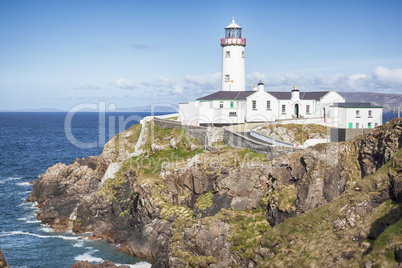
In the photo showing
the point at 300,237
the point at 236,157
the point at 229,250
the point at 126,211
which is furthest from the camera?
the point at 126,211

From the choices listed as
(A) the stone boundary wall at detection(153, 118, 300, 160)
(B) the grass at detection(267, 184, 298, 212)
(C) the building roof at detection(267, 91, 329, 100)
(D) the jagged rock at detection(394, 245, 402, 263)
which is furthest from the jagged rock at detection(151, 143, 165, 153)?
(D) the jagged rock at detection(394, 245, 402, 263)

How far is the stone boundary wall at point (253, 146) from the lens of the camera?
42338mm

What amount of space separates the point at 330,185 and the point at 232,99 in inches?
1173

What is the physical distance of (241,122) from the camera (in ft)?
205

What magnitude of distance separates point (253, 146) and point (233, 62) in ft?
90.1

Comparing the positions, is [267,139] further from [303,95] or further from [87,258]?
[303,95]

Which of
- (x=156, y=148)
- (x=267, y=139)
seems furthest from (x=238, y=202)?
(x=156, y=148)

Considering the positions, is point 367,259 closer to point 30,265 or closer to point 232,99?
point 30,265

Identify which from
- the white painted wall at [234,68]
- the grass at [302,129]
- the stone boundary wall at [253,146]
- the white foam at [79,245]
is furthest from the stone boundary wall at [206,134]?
the white foam at [79,245]

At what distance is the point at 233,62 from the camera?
70562mm

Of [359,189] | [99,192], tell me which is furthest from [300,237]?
[99,192]

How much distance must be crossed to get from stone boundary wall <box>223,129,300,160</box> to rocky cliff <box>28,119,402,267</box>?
0.83 metres

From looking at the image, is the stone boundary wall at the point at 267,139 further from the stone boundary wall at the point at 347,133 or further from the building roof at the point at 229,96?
the building roof at the point at 229,96

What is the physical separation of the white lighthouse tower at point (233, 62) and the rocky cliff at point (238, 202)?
1397 cm
